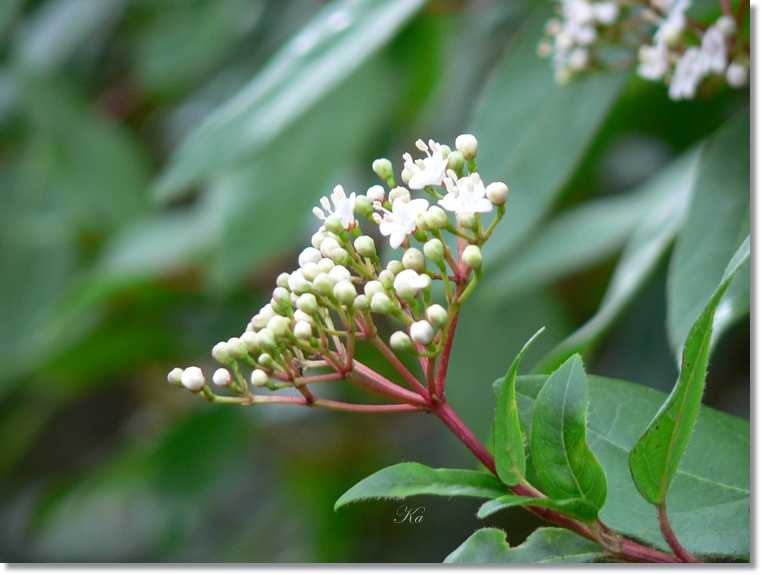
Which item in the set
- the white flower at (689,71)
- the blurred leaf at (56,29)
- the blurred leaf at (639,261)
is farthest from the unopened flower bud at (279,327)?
the blurred leaf at (56,29)

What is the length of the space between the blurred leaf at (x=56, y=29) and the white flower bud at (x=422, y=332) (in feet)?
5.15

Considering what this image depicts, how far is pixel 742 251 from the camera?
435mm

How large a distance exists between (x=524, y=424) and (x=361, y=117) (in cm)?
98

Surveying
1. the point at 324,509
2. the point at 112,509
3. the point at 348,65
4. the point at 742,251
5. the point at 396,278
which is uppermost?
the point at 348,65

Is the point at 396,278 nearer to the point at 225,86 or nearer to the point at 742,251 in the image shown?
the point at 742,251

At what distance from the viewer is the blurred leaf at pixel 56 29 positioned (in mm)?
1735

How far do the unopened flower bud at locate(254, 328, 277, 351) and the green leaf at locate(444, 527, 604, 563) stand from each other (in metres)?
0.14

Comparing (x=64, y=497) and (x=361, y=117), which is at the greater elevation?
(x=361, y=117)

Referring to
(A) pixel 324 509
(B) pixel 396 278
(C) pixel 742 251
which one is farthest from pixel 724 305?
(A) pixel 324 509

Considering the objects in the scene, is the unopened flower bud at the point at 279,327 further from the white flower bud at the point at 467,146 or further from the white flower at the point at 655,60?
the white flower at the point at 655,60

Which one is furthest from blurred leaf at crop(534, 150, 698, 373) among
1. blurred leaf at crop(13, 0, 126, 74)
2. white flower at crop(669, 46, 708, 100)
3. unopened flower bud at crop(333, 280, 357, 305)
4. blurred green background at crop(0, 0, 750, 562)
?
blurred leaf at crop(13, 0, 126, 74)

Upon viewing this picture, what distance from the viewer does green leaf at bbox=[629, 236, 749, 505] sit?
0.39 metres

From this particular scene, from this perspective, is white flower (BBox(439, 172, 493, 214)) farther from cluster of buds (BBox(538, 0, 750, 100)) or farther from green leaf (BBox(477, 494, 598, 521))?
cluster of buds (BBox(538, 0, 750, 100))

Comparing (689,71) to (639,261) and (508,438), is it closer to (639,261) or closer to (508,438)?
(639,261)
